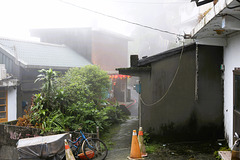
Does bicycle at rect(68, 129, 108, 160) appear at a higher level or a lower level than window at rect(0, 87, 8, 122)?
lower

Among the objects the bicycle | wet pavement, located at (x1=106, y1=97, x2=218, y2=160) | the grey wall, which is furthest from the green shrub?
the grey wall

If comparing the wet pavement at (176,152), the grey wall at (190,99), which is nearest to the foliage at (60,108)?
the wet pavement at (176,152)

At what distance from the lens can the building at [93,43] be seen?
2536 cm

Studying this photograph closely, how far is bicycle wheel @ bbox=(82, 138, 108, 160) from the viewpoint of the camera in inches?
296

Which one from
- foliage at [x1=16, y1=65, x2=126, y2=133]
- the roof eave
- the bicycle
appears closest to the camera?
the bicycle

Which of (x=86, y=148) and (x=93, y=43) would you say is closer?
(x=86, y=148)

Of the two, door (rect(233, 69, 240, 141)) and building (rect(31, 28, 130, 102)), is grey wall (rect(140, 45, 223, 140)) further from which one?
building (rect(31, 28, 130, 102))

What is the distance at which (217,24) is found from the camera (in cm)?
638

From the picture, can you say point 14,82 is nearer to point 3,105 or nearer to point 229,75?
point 3,105

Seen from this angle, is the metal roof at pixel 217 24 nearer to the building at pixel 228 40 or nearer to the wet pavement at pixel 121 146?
the building at pixel 228 40

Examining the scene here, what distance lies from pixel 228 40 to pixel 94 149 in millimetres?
6231

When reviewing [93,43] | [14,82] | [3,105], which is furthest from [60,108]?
[93,43]

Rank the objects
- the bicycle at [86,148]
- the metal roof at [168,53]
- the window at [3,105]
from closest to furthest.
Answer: the bicycle at [86,148] < the metal roof at [168,53] < the window at [3,105]

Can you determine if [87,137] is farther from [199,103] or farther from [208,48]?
[208,48]
